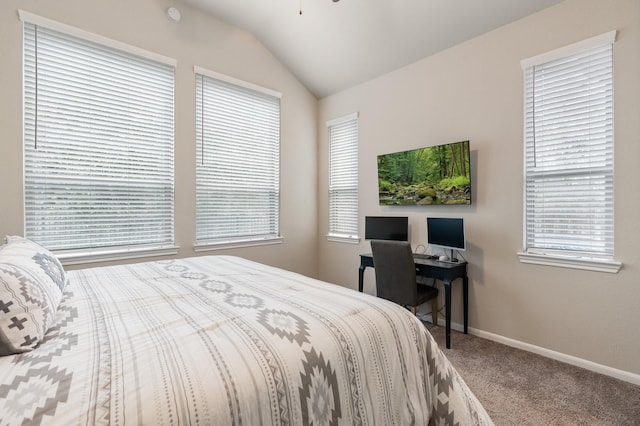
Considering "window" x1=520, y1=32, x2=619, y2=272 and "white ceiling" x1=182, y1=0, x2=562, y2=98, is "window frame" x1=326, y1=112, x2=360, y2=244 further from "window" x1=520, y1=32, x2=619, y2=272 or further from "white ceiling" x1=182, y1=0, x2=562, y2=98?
"window" x1=520, y1=32, x2=619, y2=272

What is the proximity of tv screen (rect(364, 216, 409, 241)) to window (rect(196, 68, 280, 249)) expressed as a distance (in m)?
1.23

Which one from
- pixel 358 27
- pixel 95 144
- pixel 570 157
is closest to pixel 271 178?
pixel 95 144

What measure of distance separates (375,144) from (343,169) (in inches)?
24.0

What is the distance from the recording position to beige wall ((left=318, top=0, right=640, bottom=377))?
218 cm

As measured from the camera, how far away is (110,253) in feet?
9.05

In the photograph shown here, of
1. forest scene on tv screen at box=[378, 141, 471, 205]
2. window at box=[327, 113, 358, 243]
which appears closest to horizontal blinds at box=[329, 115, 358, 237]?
window at box=[327, 113, 358, 243]

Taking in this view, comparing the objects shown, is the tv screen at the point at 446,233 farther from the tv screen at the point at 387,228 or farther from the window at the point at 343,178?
the window at the point at 343,178

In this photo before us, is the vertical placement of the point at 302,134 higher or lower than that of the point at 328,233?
higher

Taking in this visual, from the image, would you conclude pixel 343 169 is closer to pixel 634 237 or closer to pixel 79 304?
pixel 634 237

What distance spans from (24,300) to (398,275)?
2.50m

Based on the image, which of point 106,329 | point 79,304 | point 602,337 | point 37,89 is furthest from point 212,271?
point 602,337

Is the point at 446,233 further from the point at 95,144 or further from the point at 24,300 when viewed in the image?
the point at 95,144

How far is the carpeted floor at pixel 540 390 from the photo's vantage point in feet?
5.94

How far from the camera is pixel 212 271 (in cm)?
201
